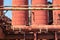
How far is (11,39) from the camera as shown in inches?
446

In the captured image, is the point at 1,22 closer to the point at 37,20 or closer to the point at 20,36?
the point at 20,36

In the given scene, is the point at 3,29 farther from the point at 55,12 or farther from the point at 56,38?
the point at 55,12

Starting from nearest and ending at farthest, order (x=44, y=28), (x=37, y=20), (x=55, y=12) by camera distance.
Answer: (x=44, y=28) → (x=37, y=20) → (x=55, y=12)

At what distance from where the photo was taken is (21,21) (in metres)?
14.4

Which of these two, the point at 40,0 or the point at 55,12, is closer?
the point at 40,0

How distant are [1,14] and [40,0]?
468 centimetres

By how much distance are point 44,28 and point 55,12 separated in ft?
21.4

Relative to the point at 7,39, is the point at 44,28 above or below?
above

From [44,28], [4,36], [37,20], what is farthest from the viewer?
[37,20]

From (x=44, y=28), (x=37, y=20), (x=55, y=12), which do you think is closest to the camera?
(x=44, y=28)

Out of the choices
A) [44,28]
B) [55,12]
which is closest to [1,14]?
[44,28]

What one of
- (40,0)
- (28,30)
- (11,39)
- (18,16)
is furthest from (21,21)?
(28,30)

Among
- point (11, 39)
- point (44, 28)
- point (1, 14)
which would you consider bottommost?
point (11, 39)

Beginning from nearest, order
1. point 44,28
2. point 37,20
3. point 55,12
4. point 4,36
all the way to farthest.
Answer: point 44,28 < point 4,36 < point 37,20 < point 55,12
